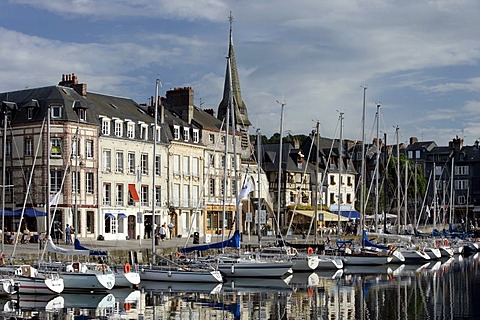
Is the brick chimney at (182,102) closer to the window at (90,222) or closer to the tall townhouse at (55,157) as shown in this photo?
the tall townhouse at (55,157)

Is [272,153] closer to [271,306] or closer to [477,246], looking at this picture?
[477,246]

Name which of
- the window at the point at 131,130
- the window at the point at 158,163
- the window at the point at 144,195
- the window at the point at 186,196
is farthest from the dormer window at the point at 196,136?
the window at the point at 131,130

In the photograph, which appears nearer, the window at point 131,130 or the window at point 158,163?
the window at point 131,130

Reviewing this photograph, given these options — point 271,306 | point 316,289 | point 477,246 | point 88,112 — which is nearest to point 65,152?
point 88,112

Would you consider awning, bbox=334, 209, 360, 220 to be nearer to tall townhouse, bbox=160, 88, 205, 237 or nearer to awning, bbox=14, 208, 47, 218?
tall townhouse, bbox=160, 88, 205, 237

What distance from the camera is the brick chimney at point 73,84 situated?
203 ft

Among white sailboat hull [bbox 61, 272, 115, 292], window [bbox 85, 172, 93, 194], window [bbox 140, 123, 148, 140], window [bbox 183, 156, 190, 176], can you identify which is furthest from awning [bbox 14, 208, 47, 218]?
white sailboat hull [bbox 61, 272, 115, 292]

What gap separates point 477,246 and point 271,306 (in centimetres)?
5055

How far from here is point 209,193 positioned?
72812 mm

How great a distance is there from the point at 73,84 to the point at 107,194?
29.3ft

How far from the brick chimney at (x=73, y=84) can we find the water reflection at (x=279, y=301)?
79.3 feet

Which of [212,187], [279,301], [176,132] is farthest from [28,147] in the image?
[279,301]

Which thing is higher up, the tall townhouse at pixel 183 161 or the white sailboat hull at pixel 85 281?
the tall townhouse at pixel 183 161

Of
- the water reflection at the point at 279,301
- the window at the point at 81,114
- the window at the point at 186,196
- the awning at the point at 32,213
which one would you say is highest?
the window at the point at 81,114
